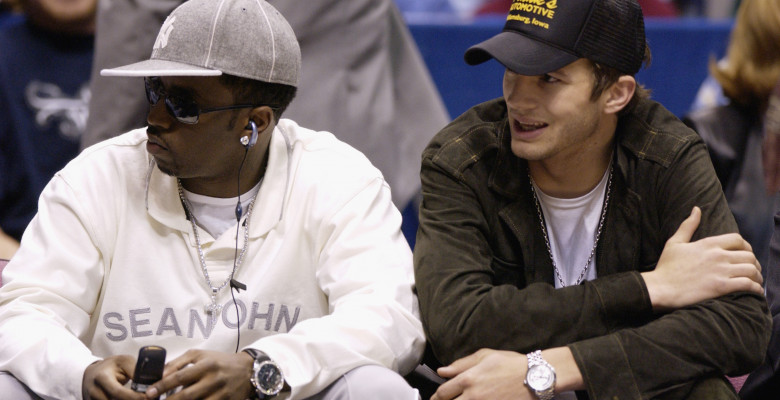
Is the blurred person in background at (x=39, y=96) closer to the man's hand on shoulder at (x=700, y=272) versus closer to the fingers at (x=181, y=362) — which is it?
the fingers at (x=181, y=362)

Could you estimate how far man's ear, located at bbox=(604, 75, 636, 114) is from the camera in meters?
3.00

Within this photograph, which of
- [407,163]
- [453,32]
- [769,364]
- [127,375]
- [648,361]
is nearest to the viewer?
[127,375]

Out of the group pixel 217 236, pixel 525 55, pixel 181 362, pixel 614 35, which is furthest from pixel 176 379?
pixel 614 35

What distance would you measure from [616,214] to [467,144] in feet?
1.44

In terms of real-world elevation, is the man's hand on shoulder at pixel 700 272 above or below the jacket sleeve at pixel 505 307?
above

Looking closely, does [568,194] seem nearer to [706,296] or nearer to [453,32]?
[706,296]

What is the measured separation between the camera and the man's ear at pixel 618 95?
9.85 feet

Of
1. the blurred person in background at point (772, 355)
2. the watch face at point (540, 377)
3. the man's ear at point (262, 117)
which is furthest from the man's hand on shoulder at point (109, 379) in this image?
the blurred person in background at point (772, 355)

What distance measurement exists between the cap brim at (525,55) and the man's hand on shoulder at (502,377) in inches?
27.8

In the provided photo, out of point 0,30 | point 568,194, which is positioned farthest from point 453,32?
point 568,194

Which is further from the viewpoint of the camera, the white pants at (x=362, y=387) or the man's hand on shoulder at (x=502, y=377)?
the man's hand on shoulder at (x=502, y=377)

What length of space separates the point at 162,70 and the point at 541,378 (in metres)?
1.17

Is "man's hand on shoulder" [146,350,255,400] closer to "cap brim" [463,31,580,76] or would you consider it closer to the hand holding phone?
the hand holding phone

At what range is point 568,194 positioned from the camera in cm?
310
